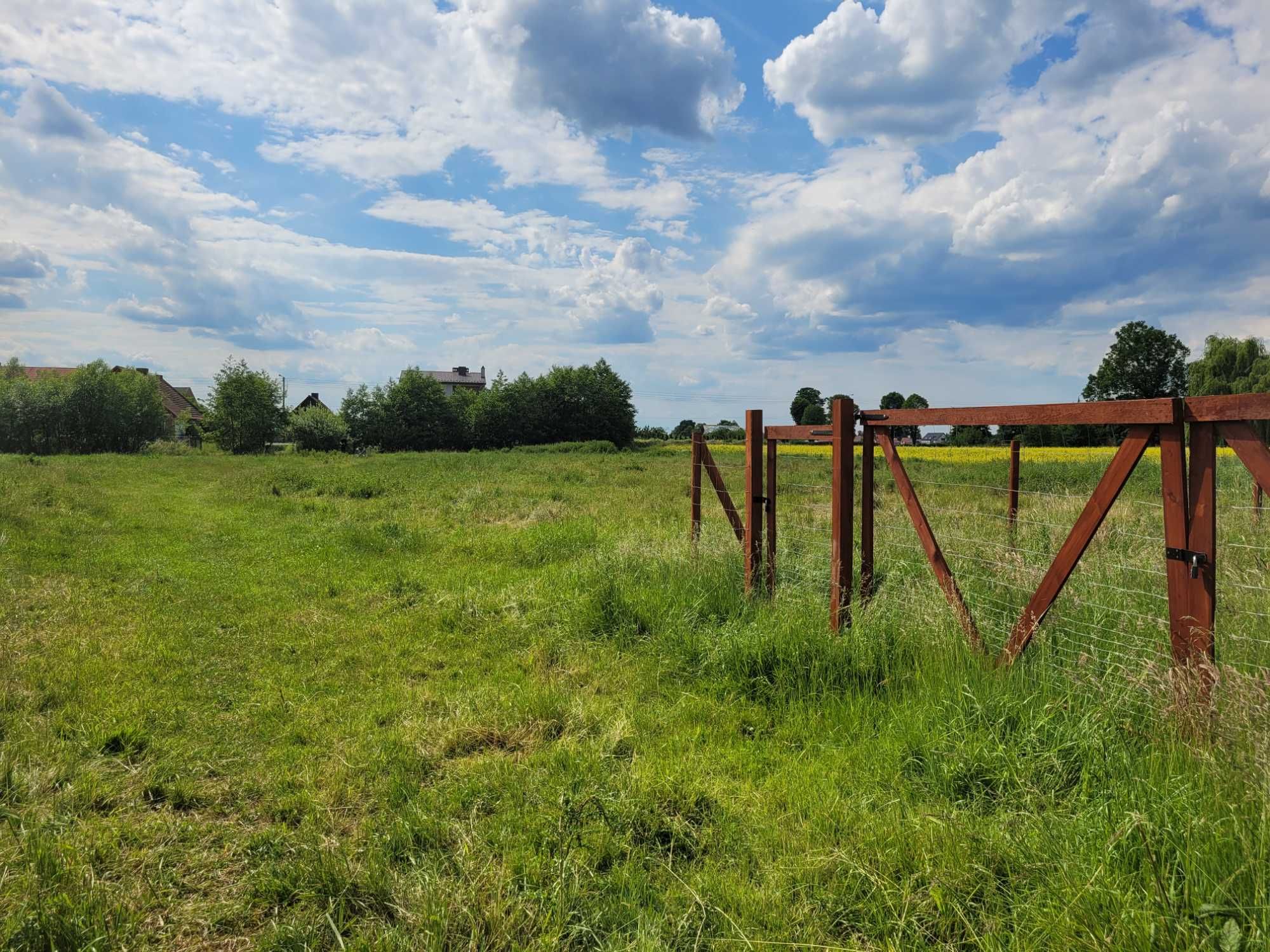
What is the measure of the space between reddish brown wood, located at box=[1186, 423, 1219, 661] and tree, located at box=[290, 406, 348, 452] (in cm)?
6258

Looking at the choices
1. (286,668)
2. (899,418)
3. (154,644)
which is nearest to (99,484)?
(154,644)

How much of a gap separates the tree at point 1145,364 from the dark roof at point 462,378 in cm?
8101

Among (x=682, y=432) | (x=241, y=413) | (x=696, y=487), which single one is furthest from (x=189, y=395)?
(x=696, y=487)

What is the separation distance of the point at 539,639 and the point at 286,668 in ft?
7.29

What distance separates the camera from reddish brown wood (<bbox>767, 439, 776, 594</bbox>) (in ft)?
22.6

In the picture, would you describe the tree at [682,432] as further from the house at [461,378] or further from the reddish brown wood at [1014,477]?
the reddish brown wood at [1014,477]

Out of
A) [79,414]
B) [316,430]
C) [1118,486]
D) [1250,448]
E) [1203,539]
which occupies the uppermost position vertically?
[79,414]

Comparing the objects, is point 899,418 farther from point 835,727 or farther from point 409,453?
point 409,453

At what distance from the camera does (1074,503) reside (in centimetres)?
1189

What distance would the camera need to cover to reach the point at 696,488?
9.30 m


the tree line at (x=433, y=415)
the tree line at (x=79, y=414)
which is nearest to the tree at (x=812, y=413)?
the tree line at (x=433, y=415)

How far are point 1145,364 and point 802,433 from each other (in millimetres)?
81146

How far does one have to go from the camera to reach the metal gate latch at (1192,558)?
3.50m

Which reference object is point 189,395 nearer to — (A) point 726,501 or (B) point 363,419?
(B) point 363,419
